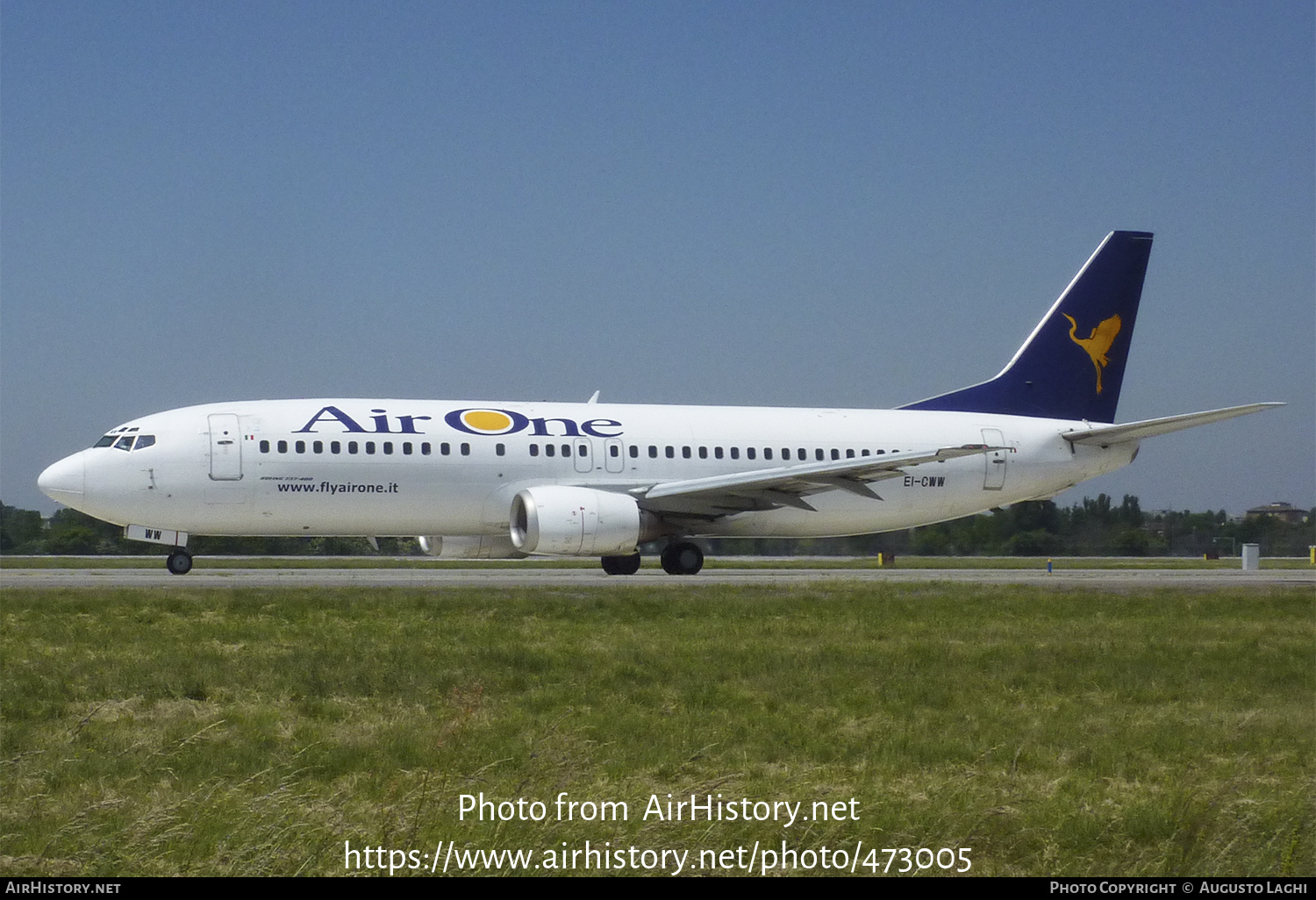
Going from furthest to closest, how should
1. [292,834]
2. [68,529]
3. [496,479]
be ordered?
[68,529], [496,479], [292,834]

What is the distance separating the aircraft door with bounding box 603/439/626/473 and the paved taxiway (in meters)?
2.32

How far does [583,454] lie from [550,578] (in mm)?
2646

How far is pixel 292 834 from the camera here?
280 inches

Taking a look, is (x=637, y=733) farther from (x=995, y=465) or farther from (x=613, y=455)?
(x=995, y=465)

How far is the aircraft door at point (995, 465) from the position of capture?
1238 inches

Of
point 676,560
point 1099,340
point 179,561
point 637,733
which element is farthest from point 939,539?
point 637,733

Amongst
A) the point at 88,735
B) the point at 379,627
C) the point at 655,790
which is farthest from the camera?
the point at 379,627

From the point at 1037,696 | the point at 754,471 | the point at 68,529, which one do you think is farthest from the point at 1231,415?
the point at 68,529

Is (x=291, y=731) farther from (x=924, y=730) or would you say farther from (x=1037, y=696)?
(x=1037, y=696)

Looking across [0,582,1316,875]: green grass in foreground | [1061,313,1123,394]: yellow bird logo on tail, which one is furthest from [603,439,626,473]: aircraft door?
[1061,313,1123,394]: yellow bird logo on tail

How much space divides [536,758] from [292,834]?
2.26 meters

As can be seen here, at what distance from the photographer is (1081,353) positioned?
33.6 m

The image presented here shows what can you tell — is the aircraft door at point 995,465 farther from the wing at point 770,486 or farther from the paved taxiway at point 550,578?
the wing at point 770,486

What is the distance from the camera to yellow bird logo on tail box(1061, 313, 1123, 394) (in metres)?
33.6
